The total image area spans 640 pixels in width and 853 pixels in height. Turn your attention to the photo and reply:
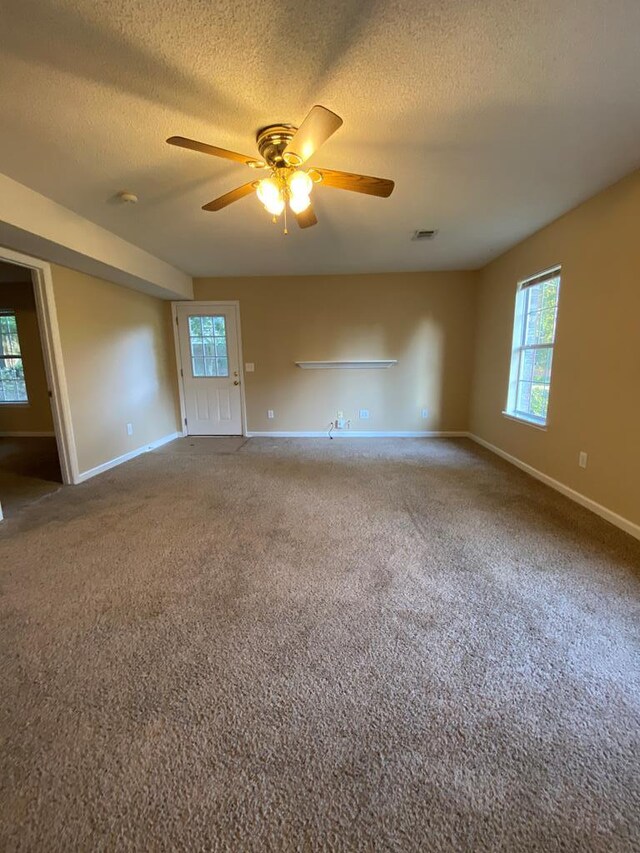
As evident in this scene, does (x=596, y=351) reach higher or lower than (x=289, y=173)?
lower

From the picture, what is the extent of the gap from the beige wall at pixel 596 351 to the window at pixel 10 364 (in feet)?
24.2

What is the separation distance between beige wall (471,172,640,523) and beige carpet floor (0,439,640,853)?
476 millimetres

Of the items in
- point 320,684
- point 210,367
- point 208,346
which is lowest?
point 320,684

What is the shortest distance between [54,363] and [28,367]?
321 centimetres

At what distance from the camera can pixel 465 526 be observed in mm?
2514

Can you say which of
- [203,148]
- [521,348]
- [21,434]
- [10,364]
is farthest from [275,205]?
[21,434]

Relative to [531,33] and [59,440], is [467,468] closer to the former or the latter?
[531,33]

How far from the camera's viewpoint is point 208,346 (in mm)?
5184

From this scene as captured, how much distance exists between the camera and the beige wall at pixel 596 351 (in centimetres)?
236

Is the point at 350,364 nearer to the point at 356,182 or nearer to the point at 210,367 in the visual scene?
the point at 210,367

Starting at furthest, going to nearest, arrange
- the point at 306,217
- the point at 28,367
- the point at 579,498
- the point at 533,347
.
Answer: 1. the point at 28,367
2. the point at 533,347
3. the point at 579,498
4. the point at 306,217

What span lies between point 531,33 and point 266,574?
269 cm

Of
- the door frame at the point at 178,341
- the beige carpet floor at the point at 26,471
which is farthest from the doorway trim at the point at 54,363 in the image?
the door frame at the point at 178,341

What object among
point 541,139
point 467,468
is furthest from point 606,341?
point 467,468
